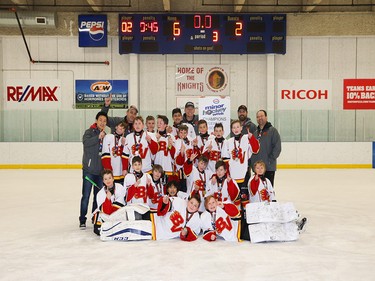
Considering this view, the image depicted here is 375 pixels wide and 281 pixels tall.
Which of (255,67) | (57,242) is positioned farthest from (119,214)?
(255,67)

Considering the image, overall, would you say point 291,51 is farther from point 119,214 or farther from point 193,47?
point 119,214

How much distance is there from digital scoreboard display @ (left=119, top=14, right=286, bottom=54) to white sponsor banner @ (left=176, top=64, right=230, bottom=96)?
2.74 ft

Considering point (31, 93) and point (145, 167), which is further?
point (31, 93)

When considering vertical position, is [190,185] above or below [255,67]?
below

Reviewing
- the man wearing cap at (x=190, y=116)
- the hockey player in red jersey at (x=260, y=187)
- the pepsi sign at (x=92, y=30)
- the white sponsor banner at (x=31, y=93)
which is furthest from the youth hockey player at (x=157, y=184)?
the white sponsor banner at (x=31, y=93)

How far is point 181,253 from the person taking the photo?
14.8 ft

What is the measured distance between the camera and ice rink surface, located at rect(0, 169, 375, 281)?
391 centimetres

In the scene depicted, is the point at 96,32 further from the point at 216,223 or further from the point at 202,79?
the point at 216,223

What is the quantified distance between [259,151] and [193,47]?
6.86m

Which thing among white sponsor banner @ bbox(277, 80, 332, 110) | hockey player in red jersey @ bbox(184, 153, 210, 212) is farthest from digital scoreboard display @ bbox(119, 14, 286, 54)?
hockey player in red jersey @ bbox(184, 153, 210, 212)

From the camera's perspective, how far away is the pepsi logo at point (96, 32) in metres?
13.4

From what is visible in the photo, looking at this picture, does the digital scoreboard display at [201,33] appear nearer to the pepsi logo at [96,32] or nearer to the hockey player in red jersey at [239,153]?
the pepsi logo at [96,32]

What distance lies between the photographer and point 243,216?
524 centimetres

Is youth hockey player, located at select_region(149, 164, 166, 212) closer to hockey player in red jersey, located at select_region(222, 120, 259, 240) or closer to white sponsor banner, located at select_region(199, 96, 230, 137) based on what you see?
hockey player in red jersey, located at select_region(222, 120, 259, 240)
